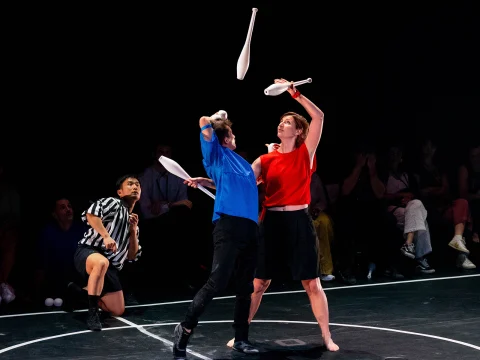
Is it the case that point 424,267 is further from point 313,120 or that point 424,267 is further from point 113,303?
point 313,120

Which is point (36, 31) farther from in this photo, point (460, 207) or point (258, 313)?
point (460, 207)

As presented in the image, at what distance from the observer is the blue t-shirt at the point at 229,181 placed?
5109mm

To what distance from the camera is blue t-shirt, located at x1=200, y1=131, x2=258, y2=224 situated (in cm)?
511

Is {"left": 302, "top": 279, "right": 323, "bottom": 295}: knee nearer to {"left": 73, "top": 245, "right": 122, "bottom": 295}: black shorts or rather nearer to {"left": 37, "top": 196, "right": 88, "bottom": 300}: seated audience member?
{"left": 73, "top": 245, "right": 122, "bottom": 295}: black shorts

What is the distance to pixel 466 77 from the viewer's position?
10.5m

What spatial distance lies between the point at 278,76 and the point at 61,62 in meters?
2.48

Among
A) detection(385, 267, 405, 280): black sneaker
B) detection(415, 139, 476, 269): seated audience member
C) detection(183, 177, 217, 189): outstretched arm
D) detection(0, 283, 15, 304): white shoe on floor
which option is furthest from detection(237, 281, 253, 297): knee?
detection(415, 139, 476, 269): seated audience member

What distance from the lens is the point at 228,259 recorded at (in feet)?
16.7

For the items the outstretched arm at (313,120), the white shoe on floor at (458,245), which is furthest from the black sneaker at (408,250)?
the outstretched arm at (313,120)

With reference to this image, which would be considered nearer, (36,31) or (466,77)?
(36,31)

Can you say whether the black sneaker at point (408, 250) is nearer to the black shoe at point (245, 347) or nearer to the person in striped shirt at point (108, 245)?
the person in striped shirt at point (108, 245)

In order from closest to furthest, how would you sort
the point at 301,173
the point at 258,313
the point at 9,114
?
the point at 301,173 < the point at 258,313 < the point at 9,114

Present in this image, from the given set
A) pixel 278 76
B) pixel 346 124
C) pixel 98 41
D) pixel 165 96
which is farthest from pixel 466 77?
pixel 98 41

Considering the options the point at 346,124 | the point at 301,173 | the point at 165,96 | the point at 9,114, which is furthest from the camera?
the point at 346,124
